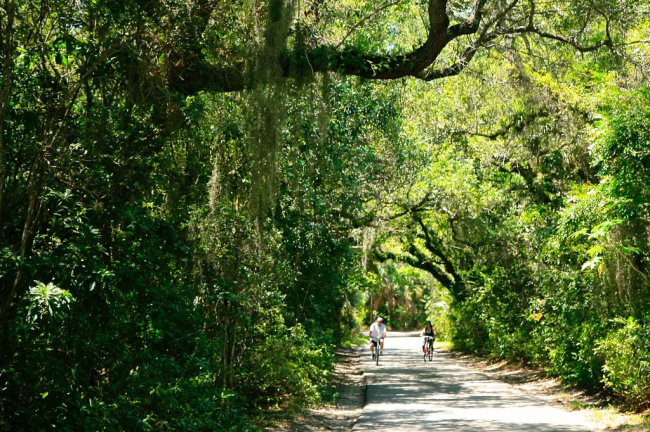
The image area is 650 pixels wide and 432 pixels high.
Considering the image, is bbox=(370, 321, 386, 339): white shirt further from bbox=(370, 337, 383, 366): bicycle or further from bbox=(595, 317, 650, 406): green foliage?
bbox=(595, 317, 650, 406): green foliage

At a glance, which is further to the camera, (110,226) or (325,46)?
(325,46)

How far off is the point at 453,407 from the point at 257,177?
7028 mm

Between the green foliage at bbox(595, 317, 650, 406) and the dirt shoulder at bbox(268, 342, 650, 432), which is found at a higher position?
the green foliage at bbox(595, 317, 650, 406)

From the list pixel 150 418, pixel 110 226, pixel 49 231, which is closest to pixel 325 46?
pixel 110 226

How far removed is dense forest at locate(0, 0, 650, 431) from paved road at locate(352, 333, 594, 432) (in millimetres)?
1335

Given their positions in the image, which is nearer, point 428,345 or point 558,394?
point 558,394

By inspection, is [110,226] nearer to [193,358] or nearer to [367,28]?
[193,358]

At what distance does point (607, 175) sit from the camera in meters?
11.9

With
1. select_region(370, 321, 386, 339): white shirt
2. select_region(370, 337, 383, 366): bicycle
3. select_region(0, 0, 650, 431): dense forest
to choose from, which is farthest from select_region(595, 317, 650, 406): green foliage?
select_region(370, 337, 383, 366): bicycle

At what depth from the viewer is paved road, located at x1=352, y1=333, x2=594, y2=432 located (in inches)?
435

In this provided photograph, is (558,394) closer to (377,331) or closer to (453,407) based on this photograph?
(453,407)

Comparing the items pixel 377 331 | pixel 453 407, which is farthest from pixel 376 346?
pixel 453 407

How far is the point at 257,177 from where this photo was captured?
917 centimetres

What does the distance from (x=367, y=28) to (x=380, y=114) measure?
5.36 ft
